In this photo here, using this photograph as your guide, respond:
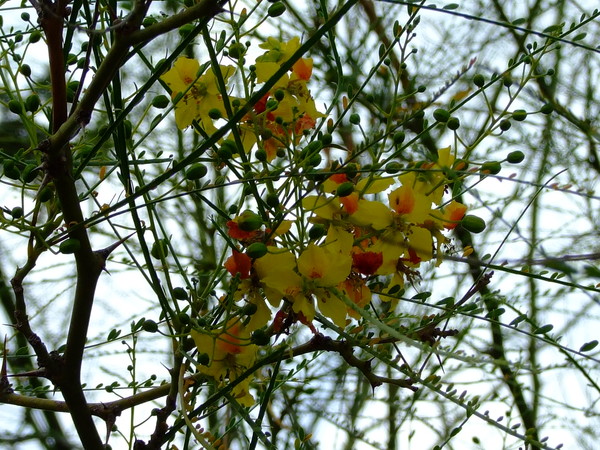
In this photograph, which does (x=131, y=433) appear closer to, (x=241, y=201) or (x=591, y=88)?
(x=241, y=201)

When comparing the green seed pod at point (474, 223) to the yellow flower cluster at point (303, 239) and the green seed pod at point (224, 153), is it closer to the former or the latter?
the yellow flower cluster at point (303, 239)

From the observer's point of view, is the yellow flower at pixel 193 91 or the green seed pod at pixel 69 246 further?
the yellow flower at pixel 193 91

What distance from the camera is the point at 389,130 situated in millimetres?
723

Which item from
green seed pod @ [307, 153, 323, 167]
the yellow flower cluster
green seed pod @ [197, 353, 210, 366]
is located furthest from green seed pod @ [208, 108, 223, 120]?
green seed pod @ [197, 353, 210, 366]

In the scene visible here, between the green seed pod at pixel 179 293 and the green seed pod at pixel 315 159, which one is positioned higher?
the green seed pod at pixel 315 159

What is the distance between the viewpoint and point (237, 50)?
0.77 meters

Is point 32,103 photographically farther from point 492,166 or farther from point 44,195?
point 492,166

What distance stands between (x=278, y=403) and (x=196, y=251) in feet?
1.62

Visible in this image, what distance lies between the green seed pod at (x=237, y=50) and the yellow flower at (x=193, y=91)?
2 centimetres

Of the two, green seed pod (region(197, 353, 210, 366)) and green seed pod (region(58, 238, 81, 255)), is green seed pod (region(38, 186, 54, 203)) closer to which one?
green seed pod (region(58, 238, 81, 255))

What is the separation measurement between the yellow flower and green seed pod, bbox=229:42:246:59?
0.06 feet

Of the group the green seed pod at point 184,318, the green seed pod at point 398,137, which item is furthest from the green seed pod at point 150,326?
the green seed pod at point 398,137

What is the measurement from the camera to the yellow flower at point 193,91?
0.78 metres

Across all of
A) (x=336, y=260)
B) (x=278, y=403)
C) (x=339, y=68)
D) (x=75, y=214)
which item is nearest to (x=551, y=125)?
(x=278, y=403)
